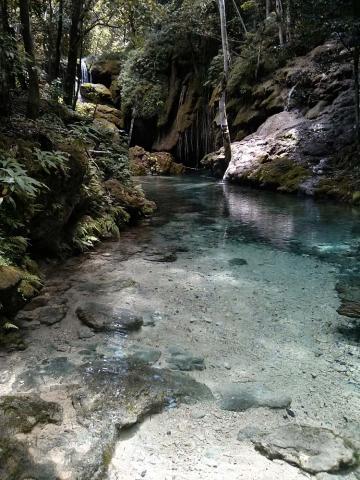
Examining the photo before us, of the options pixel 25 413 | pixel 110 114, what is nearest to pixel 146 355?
pixel 25 413

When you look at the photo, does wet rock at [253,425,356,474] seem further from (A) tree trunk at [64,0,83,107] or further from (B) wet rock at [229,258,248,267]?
(A) tree trunk at [64,0,83,107]

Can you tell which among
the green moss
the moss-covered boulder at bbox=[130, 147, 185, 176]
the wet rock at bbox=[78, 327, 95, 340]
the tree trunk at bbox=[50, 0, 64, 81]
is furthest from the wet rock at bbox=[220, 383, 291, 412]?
the moss-covered boulder at bbox=[130, 147, 185, 176]

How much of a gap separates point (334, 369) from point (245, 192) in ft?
36.5

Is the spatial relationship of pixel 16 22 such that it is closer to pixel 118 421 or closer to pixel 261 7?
pixel 118 421

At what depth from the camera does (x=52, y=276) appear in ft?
16.9

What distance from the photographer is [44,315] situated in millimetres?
4035

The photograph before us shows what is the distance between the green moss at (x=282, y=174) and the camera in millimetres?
13242

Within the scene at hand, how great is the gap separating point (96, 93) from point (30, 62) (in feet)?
69.0

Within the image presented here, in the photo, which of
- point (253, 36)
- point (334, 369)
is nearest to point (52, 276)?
point (334, 369)

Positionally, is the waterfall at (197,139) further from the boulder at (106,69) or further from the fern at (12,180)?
the fern at (12,180)

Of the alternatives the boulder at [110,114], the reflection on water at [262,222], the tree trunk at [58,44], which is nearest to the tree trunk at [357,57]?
the reflection on water at [262,222]

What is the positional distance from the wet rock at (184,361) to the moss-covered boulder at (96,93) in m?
24.3

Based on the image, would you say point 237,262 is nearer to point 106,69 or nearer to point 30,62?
point 30,62

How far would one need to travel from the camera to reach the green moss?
43.4 feet
